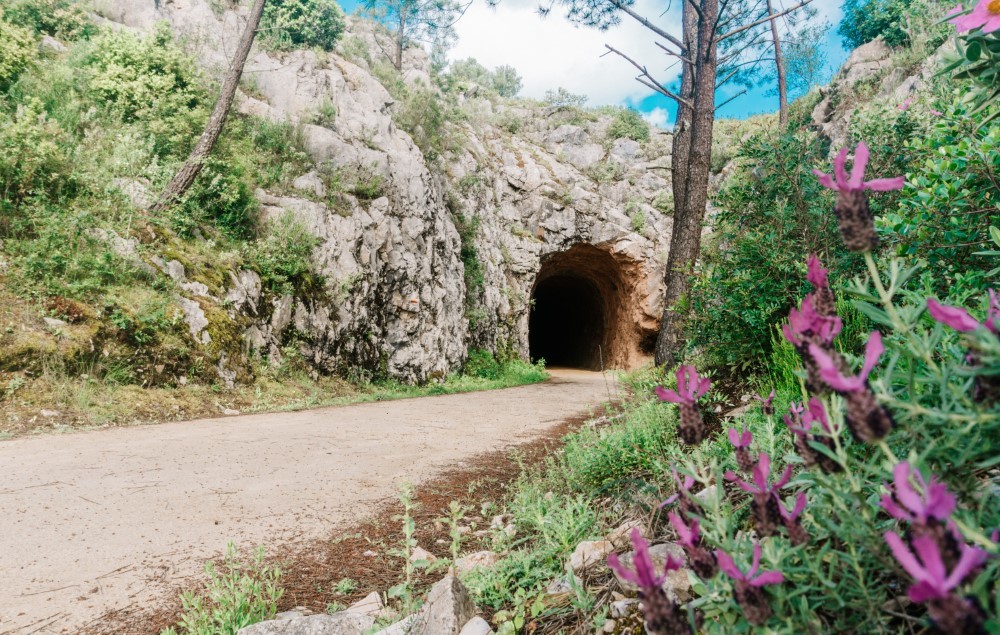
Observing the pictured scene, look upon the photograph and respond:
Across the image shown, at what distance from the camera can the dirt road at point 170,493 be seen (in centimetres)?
227

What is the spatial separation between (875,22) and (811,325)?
1108 inches

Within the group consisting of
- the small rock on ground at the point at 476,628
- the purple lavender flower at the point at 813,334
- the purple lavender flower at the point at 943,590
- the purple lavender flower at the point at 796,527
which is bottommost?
the small rock on ground at the point at 476,628

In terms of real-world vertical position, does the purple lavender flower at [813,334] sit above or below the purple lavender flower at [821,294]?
below

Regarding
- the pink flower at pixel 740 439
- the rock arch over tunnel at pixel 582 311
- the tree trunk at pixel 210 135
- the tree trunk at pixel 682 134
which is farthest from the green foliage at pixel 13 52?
the rock arch over tunnel at pixel 582 311

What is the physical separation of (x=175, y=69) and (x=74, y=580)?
506 inches

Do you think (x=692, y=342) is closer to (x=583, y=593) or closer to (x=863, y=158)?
(x=583, y=593)

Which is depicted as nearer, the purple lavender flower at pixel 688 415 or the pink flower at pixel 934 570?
the pink flower at pixel 934 570

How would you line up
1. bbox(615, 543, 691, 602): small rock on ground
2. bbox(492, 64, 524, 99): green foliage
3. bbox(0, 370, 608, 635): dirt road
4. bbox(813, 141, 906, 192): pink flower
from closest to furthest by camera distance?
bbox(813, 141, 906, 192): pink flower < bbox(615, 543, 691, 602): small rock on ground < bbox(0, 370, 608, 635): dirt road < bbox(492, 64, 524, 99): green foliage

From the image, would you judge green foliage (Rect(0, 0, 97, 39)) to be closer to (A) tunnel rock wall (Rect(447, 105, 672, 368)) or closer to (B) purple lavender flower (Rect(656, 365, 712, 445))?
(A) tunnel rock wall (Rect(447, 105, 672, 368))

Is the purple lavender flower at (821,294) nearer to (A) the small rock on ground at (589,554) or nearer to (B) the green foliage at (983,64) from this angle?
(B) the green foliage at (983,64)

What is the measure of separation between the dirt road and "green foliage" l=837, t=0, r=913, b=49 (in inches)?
875

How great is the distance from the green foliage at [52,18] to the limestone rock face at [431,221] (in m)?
1.47

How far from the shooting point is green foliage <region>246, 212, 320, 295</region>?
9.41 meters

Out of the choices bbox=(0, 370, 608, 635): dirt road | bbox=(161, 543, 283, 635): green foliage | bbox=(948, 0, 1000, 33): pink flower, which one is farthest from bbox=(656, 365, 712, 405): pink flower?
bbox=(0, 370, 608, 635): dirt road
